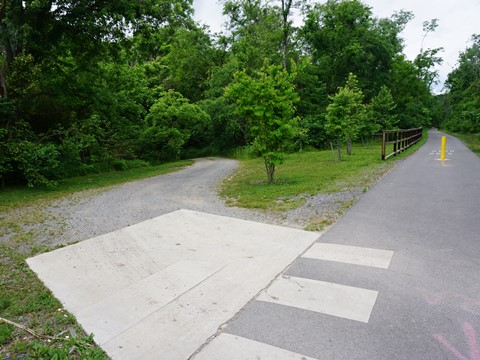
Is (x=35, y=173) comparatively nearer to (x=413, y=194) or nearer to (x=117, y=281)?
(x=117, y=281)

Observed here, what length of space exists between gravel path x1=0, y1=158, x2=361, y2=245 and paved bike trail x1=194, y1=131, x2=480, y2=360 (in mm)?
972

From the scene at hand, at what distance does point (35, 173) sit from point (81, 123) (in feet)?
8.31

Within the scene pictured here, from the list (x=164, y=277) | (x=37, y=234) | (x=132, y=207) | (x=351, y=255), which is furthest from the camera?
(x=132, y=207)

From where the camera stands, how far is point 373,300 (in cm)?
291

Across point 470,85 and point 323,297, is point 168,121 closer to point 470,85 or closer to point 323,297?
point 323,297

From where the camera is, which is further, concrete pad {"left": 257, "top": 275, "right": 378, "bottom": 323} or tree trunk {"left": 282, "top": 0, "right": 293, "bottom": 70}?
tree trunk {"left": 282, "top": 0, "right": 293, "bottom": 70}

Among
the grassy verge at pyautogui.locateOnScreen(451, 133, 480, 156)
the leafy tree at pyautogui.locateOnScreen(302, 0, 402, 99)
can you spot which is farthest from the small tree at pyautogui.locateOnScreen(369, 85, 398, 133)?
the grassy verge at pyautogui.locateOnScreen(451, 133, 480, 156)

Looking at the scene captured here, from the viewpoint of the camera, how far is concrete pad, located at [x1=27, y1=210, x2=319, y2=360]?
8.31 feet

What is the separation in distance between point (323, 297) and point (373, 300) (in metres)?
0.44

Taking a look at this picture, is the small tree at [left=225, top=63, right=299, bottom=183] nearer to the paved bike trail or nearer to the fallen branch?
A: the paved bike trail

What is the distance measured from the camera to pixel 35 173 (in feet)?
29.1

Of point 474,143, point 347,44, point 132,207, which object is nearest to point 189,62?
point 347,44

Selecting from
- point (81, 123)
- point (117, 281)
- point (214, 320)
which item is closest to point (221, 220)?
point (117, 281)

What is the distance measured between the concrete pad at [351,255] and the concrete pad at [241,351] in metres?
1.72
